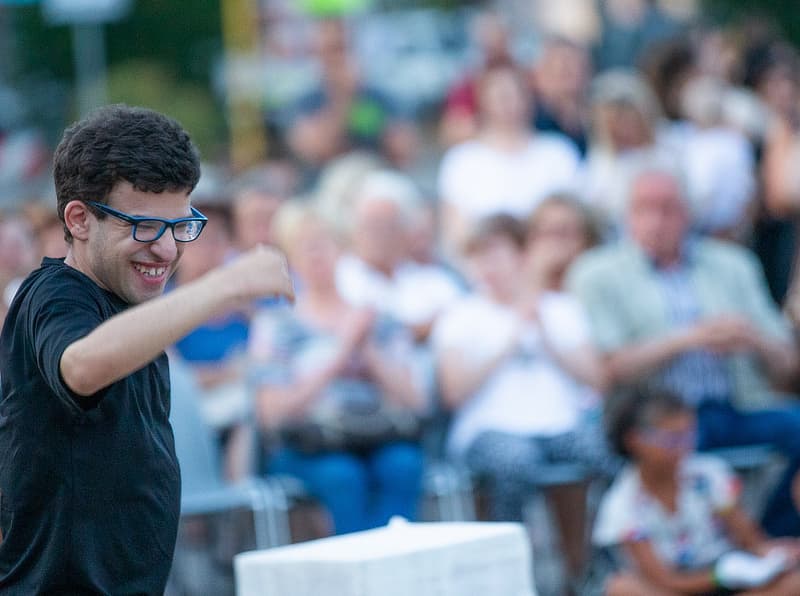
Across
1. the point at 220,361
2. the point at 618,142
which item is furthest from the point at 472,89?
the point at 220,361

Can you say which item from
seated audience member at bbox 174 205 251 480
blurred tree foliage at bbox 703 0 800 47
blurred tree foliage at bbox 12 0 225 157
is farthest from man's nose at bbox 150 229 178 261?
blurred tree foliage at bbox 12 0 225 157

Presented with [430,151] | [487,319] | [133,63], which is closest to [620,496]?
[487,319]

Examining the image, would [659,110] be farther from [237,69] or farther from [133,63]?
[133,63]

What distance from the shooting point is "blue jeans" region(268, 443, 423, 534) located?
226 inches

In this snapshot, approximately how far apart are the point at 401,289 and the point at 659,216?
1443mm

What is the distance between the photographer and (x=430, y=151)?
17.3 meters

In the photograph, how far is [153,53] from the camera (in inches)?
964

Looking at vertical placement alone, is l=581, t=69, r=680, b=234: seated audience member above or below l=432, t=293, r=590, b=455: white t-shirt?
above

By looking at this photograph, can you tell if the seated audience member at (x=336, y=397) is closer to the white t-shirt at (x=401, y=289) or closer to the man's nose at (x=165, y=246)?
the white t-shirt at (x=401, y=289)

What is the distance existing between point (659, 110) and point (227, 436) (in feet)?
14.5

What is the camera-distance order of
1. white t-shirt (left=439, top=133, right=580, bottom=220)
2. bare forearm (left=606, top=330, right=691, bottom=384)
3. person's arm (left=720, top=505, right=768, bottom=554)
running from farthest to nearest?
white t-shirt (left=439, top=133, right=580, bottom=220) < bare forearm (left=606, top=330, right=691, bottom=384) < person's arm (left=720, top=505, right=768, bottom=554)

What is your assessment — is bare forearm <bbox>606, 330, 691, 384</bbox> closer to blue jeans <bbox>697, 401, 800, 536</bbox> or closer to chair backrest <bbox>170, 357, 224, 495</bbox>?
blue jeans <bbox>697, 401, 800, 536</bbox>

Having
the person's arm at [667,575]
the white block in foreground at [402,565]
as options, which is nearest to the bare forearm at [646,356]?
the person's arm at [667,575]

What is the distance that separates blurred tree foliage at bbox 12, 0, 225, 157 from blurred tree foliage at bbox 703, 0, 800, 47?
731cm
